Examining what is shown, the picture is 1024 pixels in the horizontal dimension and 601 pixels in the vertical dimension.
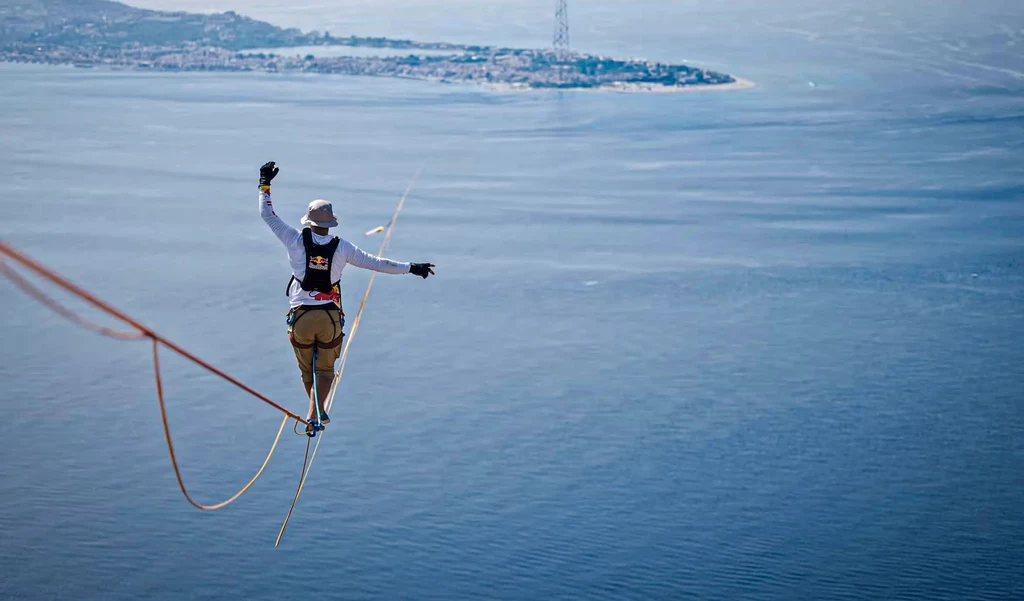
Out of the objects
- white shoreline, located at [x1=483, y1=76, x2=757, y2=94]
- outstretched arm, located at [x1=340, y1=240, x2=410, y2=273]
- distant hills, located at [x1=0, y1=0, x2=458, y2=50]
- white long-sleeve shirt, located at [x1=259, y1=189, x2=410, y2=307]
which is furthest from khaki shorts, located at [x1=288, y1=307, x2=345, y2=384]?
distant hills, located at [x1=0, y1=0, x2=458, y2=50]

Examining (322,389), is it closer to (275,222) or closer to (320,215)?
(275,222)

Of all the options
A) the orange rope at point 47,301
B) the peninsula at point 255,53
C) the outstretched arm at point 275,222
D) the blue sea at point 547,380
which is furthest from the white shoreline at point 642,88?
the orange rope at point 47,301

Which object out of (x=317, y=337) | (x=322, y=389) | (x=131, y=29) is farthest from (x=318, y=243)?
(x=131, y=29)

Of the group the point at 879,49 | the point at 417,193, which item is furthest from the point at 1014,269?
the point at 879,49

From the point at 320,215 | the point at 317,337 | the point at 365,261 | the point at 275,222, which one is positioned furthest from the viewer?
the point at 317,337

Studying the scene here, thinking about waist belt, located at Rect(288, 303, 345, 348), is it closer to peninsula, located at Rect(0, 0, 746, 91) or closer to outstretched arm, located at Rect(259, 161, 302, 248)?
outstretched arm, located at Rect(259, 161, 302, 248)

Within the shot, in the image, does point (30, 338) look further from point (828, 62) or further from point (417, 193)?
point (828, 62)
